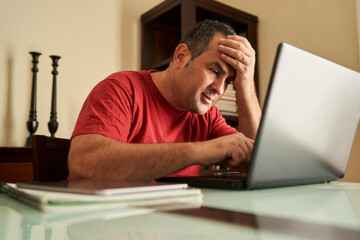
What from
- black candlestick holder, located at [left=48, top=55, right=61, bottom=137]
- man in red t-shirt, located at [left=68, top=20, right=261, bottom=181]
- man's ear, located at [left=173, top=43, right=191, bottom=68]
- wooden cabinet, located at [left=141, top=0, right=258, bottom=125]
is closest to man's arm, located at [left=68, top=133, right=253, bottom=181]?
man in red t-shirt, located at [left=68, top=20, right=261, bottom=181]

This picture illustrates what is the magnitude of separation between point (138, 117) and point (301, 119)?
637 mm

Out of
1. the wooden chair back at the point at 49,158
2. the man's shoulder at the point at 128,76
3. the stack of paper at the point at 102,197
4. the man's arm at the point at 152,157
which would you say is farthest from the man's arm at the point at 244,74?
the stack of paper at the point at 102,197

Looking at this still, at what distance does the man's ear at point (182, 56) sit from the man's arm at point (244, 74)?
0.16 m

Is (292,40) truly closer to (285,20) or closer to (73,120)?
(285,20)

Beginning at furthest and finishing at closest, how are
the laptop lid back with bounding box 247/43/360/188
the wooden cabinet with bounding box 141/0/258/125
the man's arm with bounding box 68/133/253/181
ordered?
the wooden cabinet with bounding box 141/0/258/125 → the man's arm with bounding box 68/133/253/181 → the laptop lid back with bounding box 247/43/360/188

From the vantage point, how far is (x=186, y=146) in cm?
81

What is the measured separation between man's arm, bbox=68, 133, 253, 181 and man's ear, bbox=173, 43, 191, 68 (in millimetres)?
550

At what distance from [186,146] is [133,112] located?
382 millimetres

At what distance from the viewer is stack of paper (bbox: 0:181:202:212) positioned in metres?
0.39

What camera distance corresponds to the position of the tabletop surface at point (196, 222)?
0.30 m

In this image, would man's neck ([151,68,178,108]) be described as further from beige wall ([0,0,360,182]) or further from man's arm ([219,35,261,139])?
beige wall ([0,0,360,182])

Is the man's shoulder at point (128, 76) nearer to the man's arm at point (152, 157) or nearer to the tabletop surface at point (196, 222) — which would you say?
the man's arm at point (152, 157)

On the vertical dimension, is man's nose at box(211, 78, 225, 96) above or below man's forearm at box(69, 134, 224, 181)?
above

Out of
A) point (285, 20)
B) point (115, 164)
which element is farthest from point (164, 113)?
point (285, 20)
